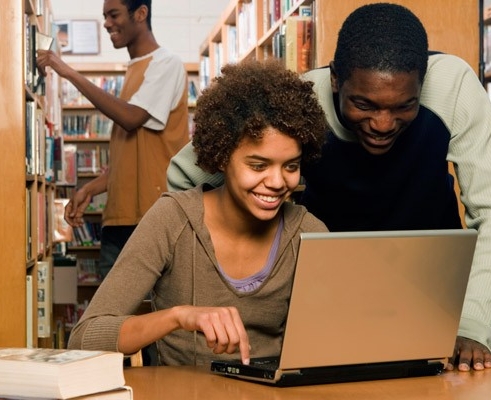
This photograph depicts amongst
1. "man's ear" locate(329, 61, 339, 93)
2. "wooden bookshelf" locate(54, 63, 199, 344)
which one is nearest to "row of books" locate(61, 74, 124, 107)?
"wooden bookshelf" locate(54, 63, 199, 344)

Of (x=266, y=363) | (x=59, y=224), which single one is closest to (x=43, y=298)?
(x=59, y=224)

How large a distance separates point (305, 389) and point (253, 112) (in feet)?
1.95

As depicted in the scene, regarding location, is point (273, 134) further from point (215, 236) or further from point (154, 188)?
point (154, 188)

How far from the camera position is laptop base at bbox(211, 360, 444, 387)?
4.21ft

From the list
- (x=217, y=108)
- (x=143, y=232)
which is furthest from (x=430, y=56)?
(x=143, y=232)

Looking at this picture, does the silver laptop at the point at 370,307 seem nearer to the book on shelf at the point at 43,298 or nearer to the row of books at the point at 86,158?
the book on shelf at the point at 43,298

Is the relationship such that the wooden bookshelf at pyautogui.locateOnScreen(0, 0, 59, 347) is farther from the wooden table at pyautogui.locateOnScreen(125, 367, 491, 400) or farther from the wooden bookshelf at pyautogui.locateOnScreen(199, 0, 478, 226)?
the wooden table at pyautogui.locateOnScreen(125, 367, 491, 400)

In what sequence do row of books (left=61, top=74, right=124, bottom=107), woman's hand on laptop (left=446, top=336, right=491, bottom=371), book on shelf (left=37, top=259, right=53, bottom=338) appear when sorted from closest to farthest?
woman's hand on laptop (left=446, top=336, right=491, bottom=371), book on shelf (left=37, top=259, right=53, bottom=338), row of books (left=61, top=74, right=124, bottom=107)

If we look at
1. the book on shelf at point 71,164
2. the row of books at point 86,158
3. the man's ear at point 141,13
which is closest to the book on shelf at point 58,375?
the man's ear at point 141,13

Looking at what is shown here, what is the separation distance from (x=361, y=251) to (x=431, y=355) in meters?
0.26

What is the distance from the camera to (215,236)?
1737 millimetres

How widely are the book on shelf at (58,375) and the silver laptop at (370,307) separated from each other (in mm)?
254

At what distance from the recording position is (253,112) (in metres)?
1.67

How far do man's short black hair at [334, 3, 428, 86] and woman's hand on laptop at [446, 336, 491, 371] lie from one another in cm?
52
